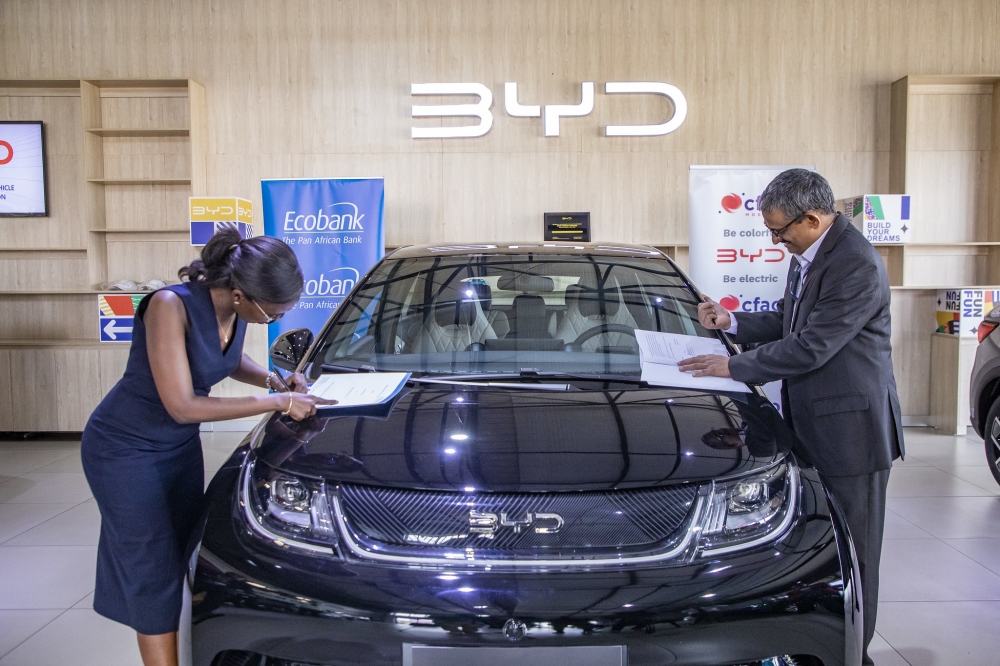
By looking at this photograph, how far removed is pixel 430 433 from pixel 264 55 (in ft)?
15.6

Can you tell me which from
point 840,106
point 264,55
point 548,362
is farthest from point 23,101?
point 840,106

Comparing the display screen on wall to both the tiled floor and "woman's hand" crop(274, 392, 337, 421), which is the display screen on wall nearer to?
the tiled floor

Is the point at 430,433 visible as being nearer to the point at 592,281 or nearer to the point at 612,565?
the point at 612,565

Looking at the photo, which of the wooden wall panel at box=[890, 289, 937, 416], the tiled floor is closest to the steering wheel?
the tiled floor

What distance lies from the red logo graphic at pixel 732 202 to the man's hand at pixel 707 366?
301cm

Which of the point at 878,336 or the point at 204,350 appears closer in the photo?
the point at 204,350

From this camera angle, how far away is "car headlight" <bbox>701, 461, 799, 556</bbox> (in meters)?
1.37

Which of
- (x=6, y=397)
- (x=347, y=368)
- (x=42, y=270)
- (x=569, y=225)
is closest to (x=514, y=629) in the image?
(x=347, y=368)

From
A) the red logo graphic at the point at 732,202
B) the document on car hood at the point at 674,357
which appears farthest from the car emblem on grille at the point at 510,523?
the red logo graphic at the point at 732,202

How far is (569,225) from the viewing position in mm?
5430

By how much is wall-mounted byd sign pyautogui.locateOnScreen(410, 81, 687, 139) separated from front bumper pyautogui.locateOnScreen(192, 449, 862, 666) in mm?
4450

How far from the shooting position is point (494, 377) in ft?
6.11

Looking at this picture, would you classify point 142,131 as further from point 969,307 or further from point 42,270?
point 969,307

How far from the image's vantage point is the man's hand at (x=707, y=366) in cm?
190
